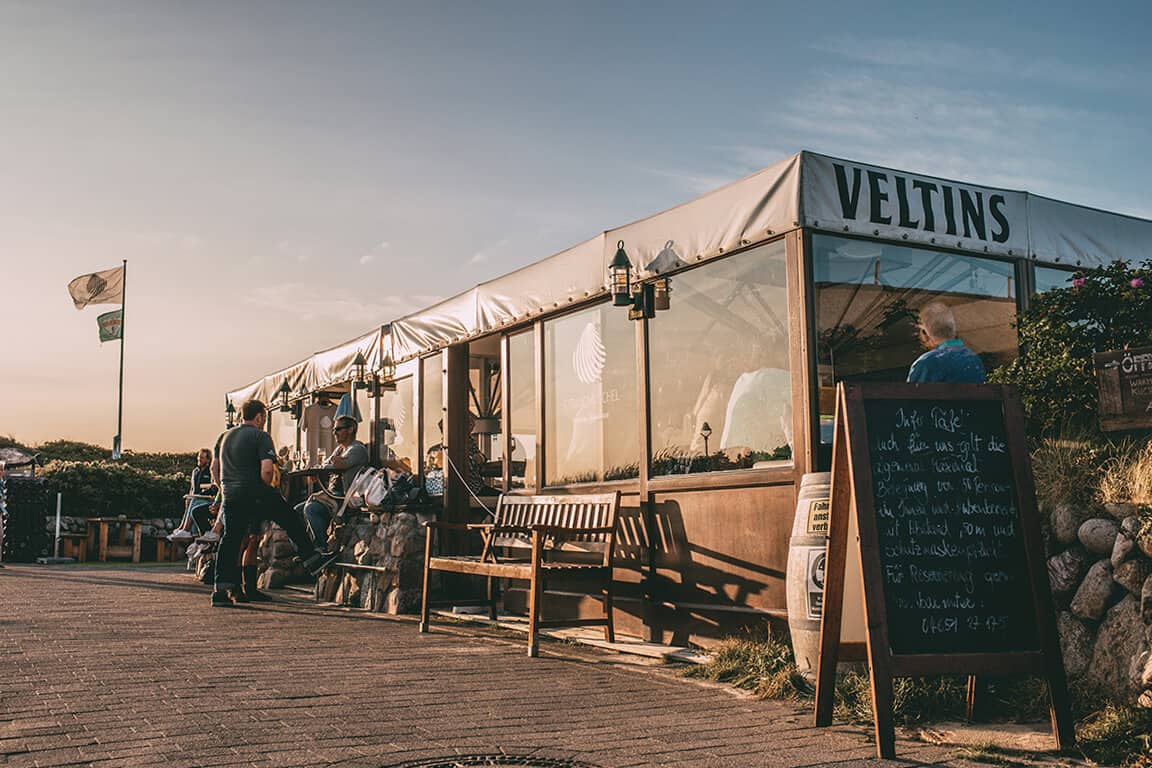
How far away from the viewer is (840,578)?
5.12 m

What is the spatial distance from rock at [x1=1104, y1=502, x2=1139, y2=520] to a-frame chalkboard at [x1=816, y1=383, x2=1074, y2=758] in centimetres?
60

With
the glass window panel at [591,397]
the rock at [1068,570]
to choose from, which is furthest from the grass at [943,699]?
the glass window panel at [591,397]

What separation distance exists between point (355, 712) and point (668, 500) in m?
3.21

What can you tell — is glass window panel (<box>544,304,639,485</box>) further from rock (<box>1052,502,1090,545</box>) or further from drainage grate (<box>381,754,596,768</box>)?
drainage grate (<box>381,754,596,768</box>)

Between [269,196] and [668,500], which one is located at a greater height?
[269,196]

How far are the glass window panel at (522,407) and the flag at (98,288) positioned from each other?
22.0 m

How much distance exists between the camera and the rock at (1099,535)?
5.30 meters

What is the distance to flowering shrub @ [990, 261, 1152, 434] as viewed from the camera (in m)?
6.59

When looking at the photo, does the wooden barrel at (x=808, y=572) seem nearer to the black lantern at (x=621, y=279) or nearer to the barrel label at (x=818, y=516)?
the barrel label at (x=818, y=516)

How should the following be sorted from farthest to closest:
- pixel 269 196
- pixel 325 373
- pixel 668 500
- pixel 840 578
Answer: pixel 325 373
pixel 269 196
pixel 668 500
pixel 840 578

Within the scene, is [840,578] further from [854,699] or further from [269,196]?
[269,196]

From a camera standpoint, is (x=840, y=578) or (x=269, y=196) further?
(x=269, y=196)

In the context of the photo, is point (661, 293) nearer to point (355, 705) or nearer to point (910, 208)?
point (910, 208)

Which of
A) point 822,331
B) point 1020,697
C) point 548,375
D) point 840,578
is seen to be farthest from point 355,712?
point 548,375
